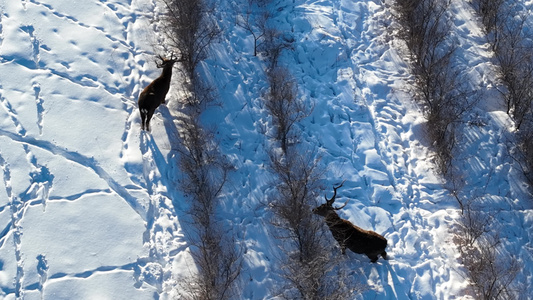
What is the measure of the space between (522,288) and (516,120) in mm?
3962

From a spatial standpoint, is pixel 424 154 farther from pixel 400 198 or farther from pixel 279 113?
pixel 279 113

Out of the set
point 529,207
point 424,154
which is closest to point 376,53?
point 424,154

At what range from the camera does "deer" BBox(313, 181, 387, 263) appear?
9461mm

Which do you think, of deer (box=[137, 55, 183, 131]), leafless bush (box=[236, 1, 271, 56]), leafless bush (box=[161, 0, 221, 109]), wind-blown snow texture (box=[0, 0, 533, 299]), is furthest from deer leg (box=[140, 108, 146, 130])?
leafless bush (box=[236, 1, 271, 56])

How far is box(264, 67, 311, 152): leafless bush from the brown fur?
2176mm

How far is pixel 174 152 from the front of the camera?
1085cm

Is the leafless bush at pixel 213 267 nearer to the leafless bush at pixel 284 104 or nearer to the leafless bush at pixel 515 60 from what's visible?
→ the leafless bush at pixel 284 104

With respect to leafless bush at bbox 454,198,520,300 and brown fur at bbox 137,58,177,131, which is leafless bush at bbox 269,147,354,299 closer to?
leafless bush at bbox 454,198,520,300

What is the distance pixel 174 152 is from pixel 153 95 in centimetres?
117

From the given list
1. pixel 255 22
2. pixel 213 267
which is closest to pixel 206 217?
pixel 213 267

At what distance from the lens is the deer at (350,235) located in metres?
9.46

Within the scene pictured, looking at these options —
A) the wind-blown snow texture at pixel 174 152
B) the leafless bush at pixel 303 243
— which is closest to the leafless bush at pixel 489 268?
the wind-blown snow texture at pixel 174 152

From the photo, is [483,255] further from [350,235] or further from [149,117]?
[149,117]

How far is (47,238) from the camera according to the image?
9.50 m
